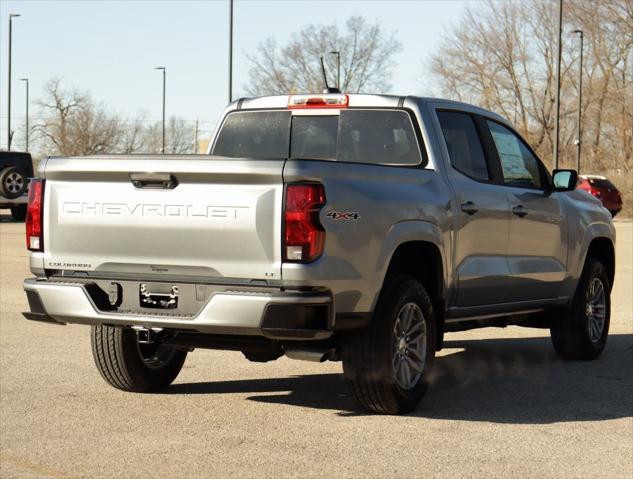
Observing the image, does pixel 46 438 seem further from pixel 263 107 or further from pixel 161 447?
pixel 263 107

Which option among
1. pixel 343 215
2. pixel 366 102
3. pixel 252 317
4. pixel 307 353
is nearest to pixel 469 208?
pixel 366 102

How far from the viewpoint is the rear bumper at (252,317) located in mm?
6582

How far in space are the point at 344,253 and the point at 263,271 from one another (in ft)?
1.55

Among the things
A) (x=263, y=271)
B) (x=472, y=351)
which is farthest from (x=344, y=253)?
(x=472, y=351)

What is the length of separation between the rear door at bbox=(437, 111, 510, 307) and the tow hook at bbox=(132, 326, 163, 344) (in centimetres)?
203

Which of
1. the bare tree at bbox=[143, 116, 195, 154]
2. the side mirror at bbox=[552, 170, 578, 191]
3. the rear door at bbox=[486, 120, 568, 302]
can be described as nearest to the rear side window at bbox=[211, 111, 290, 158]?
the rear door at bbox=[486, 120, 568, 302]

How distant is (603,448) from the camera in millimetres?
6656

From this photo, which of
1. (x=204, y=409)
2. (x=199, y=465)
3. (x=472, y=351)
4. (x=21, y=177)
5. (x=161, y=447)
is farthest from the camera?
(x=21, y=177)

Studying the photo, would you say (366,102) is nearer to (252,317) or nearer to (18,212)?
(252,317)

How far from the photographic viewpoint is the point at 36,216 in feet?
24.0

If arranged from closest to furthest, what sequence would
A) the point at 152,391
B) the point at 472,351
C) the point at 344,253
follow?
the point at 344,253 < the point at 152,391 < the point at 472,351

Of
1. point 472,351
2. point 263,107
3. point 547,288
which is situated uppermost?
point 263,107

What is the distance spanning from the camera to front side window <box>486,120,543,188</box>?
29.8 feet

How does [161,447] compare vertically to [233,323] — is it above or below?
below
